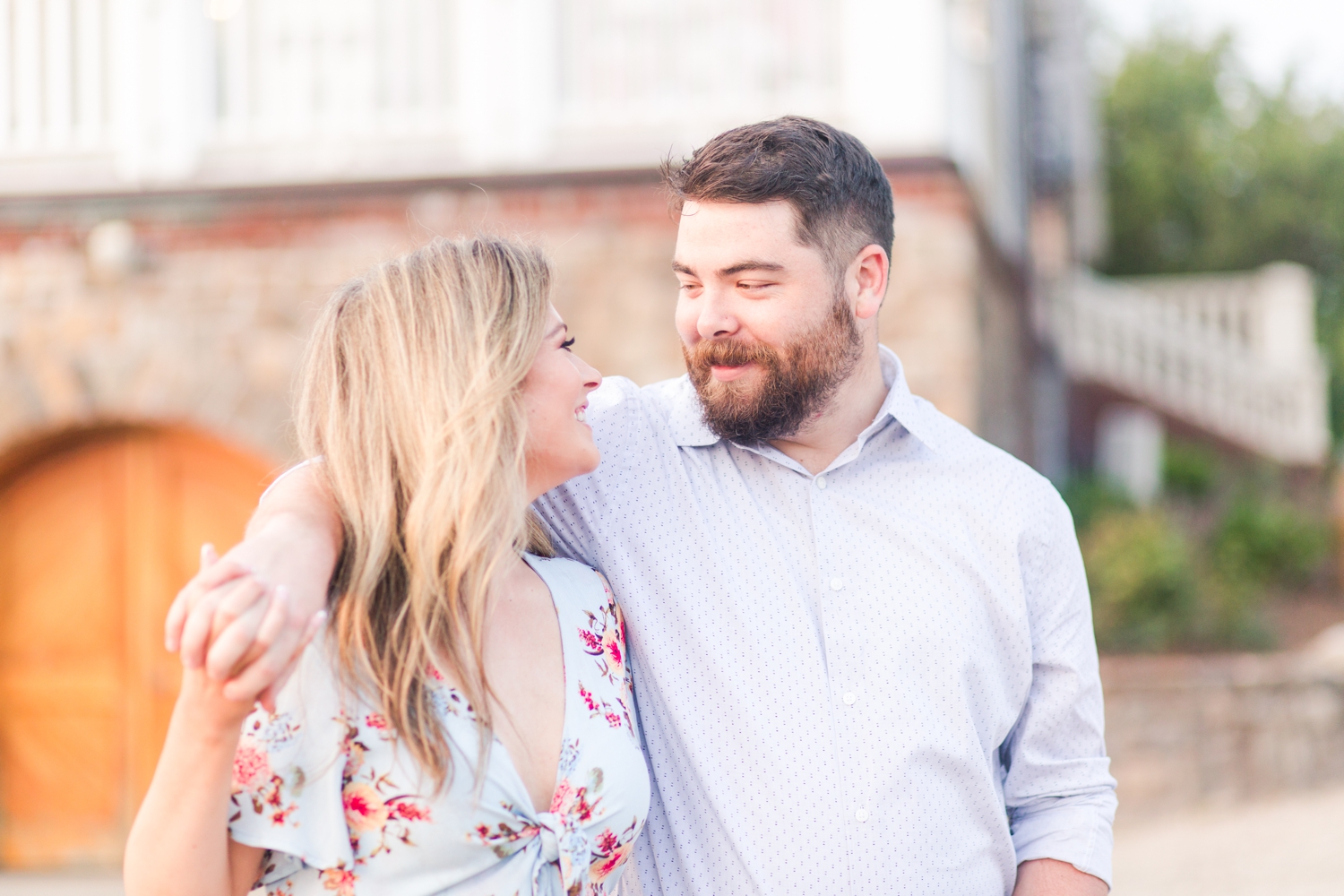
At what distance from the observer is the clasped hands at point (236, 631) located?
121cm

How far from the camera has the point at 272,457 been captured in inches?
231

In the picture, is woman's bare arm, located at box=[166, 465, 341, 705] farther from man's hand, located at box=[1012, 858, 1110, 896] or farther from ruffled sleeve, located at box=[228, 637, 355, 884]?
man's hand, located at box=[1012, 858, 1110, 896]

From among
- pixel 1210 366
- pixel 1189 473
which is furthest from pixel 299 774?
pixel 1210 366

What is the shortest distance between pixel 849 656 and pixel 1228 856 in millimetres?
4803

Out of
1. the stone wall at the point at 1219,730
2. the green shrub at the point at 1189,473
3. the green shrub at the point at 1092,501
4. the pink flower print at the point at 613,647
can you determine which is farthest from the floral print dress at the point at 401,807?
the green shrub at the point at 1189,473

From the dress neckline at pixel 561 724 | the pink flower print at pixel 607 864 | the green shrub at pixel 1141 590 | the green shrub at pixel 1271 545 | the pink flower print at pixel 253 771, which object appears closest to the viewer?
the pink flower print at pixel 253 771

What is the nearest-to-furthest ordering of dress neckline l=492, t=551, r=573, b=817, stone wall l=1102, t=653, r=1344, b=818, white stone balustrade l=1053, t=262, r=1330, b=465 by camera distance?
dress neckline l=492, t=551, r=573, b=817 → stone wall l=1102, t=653, r=1344, b=818 → white stone balustrade l=1053, t=262, r=1330, b=465

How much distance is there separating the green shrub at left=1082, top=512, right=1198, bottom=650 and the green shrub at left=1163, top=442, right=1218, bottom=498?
4.42 metres

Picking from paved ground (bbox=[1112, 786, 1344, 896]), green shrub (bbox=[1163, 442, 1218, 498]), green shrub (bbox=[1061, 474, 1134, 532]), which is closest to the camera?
paved ground (bbox=[1112, 786, 1344, 896])

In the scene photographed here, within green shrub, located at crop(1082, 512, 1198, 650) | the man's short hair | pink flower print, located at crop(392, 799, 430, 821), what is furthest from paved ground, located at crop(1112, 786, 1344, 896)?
pink flower print, located at crop(392, 799, 430, 821)

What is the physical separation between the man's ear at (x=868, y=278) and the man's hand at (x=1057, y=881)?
95 cm

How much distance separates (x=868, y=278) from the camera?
220 centimetres

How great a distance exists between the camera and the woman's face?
1.76 metres

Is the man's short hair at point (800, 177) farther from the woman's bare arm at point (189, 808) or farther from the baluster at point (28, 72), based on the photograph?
the baluster at point (28, 72)
